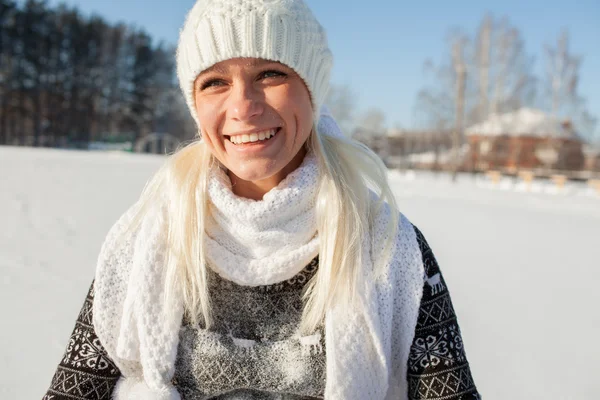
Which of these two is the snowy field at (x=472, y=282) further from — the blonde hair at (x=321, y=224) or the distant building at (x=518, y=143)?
the distant building at (x=518, y=143)

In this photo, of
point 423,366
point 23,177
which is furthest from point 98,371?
point 23,177

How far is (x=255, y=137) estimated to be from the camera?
1157 millimetres

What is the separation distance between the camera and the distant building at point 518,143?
977 inches

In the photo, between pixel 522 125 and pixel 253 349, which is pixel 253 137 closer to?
pixel 253 349

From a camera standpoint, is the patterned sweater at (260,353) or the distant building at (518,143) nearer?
the patterned sweater at (260,353)

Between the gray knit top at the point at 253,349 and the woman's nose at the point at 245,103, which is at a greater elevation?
the woman's nose at the point at 245,103

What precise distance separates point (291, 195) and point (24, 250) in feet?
11.4

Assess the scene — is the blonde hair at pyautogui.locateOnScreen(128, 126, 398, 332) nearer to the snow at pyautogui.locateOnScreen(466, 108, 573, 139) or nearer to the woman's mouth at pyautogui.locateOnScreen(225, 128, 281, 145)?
the woman's mouth at pyautogui.locateOnScreen(225, 128, 281, 145)

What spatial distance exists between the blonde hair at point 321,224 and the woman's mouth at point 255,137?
0.16 meters

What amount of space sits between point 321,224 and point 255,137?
0.27 m

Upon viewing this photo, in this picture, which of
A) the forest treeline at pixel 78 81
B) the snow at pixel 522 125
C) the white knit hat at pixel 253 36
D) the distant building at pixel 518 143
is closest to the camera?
the white knit hat at pixel 253 36

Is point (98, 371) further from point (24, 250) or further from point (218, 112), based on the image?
point (24, 250)

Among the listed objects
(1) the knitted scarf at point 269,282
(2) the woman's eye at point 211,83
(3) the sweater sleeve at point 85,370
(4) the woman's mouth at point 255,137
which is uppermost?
(2) the woman's eye at point 211,83

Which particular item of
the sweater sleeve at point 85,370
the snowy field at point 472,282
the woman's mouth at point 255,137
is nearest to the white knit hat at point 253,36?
the woman's mouth at point 255,137
